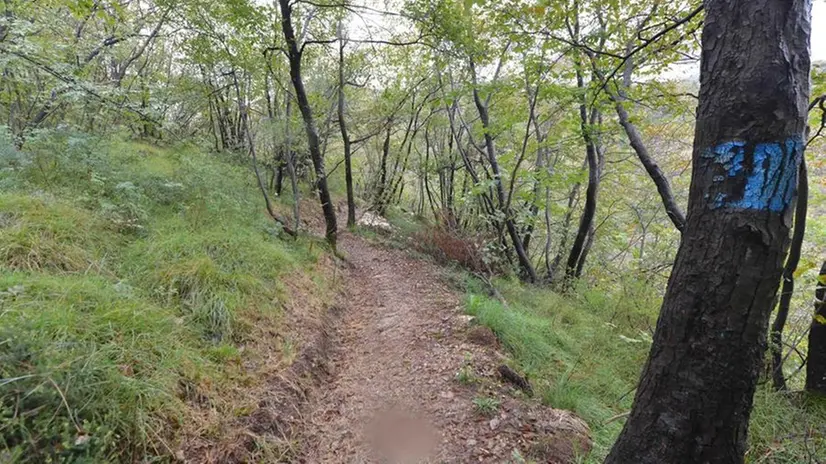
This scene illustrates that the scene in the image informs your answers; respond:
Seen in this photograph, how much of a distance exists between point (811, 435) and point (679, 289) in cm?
246

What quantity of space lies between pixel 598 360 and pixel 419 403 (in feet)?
8.80

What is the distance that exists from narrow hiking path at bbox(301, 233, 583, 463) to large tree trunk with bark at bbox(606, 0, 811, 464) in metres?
1.35

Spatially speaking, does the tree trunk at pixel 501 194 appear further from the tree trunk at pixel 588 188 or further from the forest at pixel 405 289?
the tree trunk at pixel 588 188

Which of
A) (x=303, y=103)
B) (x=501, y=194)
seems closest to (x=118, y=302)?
(x=303, y=103)

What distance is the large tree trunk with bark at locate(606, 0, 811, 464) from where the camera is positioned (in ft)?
4.12

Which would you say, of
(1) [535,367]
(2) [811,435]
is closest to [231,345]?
(1) [535,367]

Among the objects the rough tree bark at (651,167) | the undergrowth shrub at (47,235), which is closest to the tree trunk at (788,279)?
the rough tree bark at (651,167)

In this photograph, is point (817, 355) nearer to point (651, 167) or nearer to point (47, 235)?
point (651, 167)

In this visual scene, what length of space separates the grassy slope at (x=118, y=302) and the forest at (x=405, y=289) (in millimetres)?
20

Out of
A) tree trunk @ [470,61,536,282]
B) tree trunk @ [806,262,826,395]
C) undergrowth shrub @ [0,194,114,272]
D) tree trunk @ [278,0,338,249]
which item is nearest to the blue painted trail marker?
tree trunk @ [806,262,826,395]

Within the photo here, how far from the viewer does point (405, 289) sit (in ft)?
21.5

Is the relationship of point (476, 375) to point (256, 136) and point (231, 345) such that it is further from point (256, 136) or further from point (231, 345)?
point (256, 136)

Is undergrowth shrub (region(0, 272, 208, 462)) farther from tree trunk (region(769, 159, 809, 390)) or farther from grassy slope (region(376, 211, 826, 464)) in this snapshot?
tree trunk (region(769, 159, 809, 390))

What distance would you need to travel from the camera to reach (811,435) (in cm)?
253
